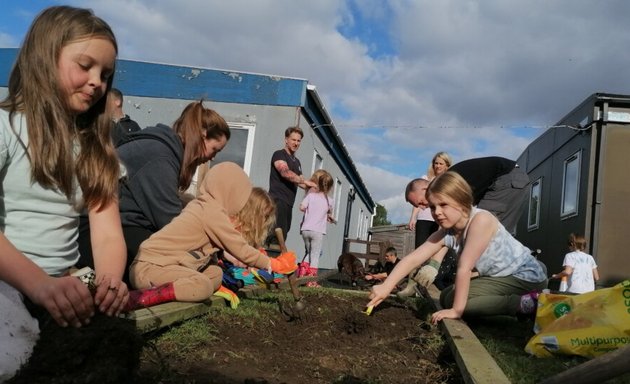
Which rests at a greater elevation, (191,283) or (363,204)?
(363,204)

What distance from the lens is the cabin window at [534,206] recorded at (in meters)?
14.2

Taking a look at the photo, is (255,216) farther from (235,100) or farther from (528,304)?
(235,100)

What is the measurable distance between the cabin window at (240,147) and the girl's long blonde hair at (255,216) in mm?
5773

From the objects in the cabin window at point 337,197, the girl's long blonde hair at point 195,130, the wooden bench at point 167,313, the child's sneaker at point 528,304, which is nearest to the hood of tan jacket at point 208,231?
the girl's long blonde hair at point 195,130

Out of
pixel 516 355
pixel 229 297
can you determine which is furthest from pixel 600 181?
pixel 229 297

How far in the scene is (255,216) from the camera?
17.2 ft

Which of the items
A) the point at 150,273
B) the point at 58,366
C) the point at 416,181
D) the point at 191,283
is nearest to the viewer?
the point at 58,366

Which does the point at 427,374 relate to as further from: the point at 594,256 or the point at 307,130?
the point at 307,130

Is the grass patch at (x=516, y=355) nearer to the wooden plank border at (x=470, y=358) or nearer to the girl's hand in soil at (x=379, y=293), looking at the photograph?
the wooden plank border at (x=470, y=358)

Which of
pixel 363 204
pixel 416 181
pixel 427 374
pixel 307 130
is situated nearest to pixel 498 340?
pixel 427 374

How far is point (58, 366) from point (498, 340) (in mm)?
3028

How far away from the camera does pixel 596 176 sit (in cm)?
1021

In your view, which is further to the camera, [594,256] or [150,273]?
[594,256]

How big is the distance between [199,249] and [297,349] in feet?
4.38
